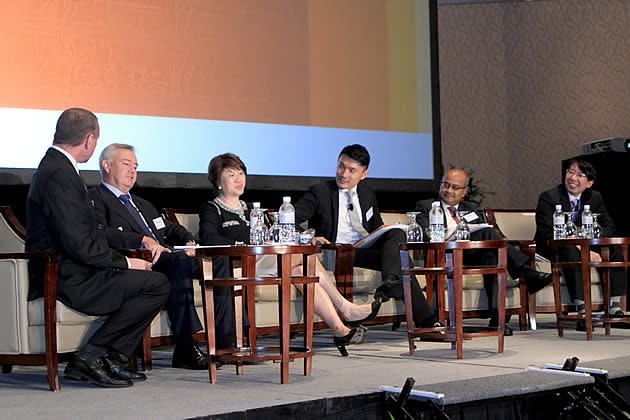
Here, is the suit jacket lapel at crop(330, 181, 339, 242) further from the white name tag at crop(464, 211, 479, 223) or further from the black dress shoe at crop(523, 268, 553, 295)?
the black dress shoe at crop(523, 268, 553, 295)

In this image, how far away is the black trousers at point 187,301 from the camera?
344cm

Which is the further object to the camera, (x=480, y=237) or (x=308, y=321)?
(x=480, y=237)

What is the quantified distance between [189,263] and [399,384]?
44.6 inches

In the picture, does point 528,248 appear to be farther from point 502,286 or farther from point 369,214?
point 502,286

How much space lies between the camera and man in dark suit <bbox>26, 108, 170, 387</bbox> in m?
2.95

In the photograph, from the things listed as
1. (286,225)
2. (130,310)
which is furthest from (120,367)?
(286,225)

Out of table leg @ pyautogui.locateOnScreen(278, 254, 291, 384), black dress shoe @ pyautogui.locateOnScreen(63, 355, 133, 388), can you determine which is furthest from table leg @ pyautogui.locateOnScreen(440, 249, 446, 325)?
black dress shoe @ pyautogui.locateOnScreen(63, 355, 133, 388)

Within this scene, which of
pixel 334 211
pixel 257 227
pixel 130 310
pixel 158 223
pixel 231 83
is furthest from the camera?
pixel 231 83

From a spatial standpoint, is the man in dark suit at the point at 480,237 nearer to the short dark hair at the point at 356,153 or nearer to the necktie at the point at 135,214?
the short dark hair at the point at 356,153

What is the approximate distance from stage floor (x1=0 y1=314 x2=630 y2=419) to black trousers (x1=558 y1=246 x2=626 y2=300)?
0.74 meters

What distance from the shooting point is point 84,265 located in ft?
9.93

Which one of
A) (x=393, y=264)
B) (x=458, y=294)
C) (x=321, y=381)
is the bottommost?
(x=321, y=381)

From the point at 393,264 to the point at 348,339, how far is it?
538 mm

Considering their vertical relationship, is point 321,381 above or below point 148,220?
below
